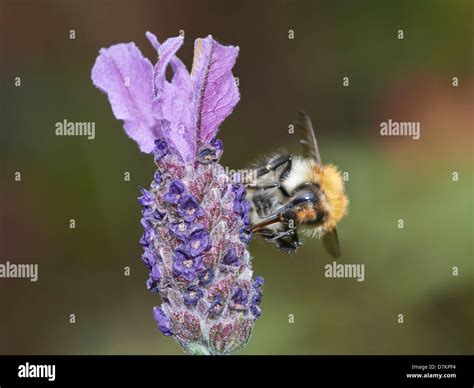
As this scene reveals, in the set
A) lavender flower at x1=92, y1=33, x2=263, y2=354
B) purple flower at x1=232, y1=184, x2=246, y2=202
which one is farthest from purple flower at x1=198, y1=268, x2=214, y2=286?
purple flower at x1=232, y1=184, x2=246, y2=202

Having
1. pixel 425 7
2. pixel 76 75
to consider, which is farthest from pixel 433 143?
pixel 76 75

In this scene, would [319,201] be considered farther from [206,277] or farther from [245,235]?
[206,277]

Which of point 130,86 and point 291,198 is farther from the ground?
point 130,86

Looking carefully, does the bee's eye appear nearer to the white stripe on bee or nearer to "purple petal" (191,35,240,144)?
the white stripe on bee

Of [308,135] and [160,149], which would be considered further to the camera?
[308,135]

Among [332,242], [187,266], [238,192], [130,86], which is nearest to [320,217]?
[332,242]

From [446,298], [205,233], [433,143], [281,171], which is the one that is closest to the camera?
[205,233]
